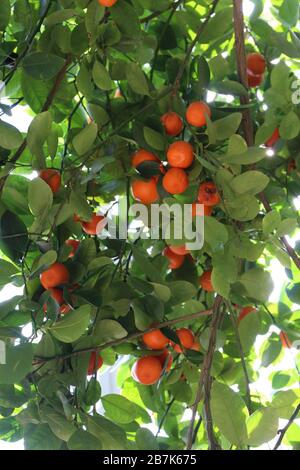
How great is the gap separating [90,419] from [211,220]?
203 mm

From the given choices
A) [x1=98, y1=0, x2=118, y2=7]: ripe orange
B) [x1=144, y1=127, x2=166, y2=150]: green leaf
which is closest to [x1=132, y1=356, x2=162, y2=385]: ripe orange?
[x1=144, y1=127, x2=166, y2=150]: green leaf

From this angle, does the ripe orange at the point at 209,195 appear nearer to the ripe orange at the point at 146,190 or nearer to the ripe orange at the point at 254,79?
the ripe orange at the point at 146,190

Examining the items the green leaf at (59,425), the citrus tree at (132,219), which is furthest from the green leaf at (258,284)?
the green leaf at (59,425)

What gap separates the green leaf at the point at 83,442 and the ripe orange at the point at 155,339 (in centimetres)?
A: 14

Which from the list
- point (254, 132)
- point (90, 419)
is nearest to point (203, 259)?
point (254, 132)

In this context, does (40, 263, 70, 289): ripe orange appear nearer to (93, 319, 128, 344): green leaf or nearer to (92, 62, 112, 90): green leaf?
(93, 319, 128, 344): green leaf

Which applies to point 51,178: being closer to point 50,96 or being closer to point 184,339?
point 50,96

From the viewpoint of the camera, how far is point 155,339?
0.69 meters

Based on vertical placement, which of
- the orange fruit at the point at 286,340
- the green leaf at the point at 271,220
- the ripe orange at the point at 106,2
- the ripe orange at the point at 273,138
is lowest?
the orange fruit at the point at 286,340

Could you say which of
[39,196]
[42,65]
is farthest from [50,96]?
[39,196]

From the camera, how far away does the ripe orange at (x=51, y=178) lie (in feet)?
2.20

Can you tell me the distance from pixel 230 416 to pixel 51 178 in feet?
0.91

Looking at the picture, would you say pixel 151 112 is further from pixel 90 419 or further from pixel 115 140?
pixel 90 419

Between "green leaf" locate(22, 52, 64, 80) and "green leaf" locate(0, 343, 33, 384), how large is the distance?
260 mm
